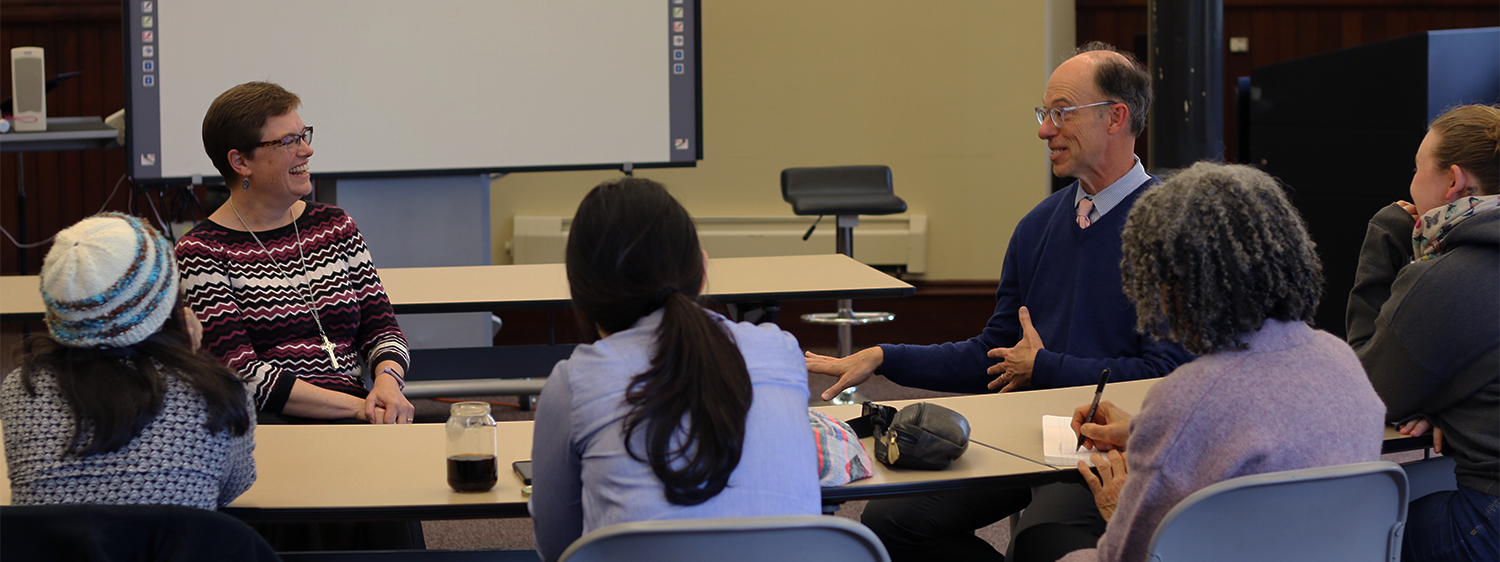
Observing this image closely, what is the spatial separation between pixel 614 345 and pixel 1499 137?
1.52 m

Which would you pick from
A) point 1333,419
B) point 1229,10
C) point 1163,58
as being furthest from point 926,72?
point 1333,419

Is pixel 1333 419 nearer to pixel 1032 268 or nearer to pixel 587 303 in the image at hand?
pixel 587 303

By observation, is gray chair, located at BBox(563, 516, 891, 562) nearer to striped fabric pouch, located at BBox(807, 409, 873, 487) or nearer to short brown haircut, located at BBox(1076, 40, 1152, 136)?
striped fabric pouch, located at BBox(807, 409, 873, 487)

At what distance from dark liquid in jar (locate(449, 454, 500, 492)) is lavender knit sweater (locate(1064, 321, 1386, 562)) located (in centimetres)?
82

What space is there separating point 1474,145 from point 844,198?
3088 millimetres

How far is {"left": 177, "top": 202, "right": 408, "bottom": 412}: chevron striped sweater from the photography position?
80.9 inches

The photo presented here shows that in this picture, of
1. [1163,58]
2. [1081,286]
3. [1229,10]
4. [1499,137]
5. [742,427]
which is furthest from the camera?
[1229,10]

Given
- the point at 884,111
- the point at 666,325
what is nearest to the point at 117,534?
the point at 666,325

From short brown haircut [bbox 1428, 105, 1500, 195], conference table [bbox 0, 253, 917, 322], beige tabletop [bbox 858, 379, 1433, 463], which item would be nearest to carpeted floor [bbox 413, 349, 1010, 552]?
conference table [bbox 0, 253, 917, 322]

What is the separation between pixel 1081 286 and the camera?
2.15 m

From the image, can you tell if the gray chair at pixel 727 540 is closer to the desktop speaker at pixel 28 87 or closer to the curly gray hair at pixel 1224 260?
the curly gray hair at pixel 1224 260

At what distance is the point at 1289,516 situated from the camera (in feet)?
4.14

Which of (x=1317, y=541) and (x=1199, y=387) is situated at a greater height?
(x=1199, y=387)

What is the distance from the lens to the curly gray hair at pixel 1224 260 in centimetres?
131
